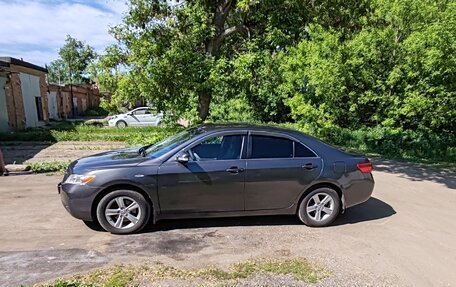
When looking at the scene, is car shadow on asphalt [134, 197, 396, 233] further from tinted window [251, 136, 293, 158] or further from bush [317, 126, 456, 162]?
bush [317, 126, 456, 162]

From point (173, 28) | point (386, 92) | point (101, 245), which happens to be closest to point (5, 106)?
point (173, 28)

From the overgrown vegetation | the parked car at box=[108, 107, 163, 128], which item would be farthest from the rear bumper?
the parked car at box=[108, 107, 163, 128]

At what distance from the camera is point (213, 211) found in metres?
5.10

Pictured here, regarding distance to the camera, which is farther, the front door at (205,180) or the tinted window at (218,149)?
the tinted window at (218,149)

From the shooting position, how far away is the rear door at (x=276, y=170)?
5.13 metres

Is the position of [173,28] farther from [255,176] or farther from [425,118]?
[425,118]

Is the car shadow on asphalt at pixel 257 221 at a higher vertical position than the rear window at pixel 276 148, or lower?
lower

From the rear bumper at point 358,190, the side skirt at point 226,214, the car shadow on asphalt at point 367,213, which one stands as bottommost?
the car shadow on asphalt at point 367,213

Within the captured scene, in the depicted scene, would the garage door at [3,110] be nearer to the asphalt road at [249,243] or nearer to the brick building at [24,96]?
the brick building at [24,96]

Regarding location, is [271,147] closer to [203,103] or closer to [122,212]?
[122,212]

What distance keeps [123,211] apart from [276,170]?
2.28 metres

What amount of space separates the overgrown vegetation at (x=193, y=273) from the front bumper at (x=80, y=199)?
1186mm

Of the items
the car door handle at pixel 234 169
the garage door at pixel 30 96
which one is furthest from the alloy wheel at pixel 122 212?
the garage door at pixel 30 96

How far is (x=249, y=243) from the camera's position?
15.5 ft
